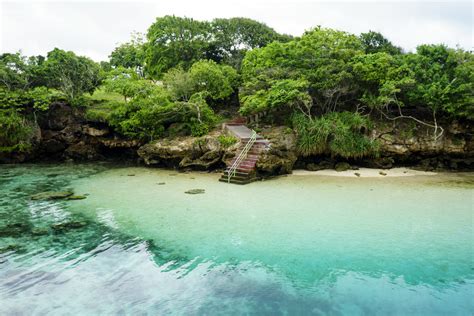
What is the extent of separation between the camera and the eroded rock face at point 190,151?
23.9m

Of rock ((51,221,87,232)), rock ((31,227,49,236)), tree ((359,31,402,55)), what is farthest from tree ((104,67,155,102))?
tree ((359,31,402,55))

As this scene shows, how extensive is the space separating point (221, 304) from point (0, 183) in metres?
20.3

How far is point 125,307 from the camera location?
738 cm

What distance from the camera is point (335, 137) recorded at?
22.9 meters

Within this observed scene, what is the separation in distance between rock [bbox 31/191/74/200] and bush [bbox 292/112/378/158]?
15.8 metres

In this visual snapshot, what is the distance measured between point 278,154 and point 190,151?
7051 millimetres

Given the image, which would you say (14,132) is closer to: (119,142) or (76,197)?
(119,142)

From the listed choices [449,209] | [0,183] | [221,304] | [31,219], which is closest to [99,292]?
[221,304]

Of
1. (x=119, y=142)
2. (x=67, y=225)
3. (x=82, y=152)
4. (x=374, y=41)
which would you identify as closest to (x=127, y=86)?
(x=119, y=142)

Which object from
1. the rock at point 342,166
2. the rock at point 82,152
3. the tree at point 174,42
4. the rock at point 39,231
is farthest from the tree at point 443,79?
the rock at point 82,152

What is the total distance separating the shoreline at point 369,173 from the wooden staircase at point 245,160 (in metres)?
3.35

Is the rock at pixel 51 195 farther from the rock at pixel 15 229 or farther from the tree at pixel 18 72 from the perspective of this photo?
the tree at pixel 18 72

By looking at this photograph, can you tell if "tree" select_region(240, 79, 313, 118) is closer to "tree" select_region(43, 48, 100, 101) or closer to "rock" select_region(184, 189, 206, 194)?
"rock" select_region(184, 189, 206, 194)

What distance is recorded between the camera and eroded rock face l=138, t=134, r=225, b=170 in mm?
23922
